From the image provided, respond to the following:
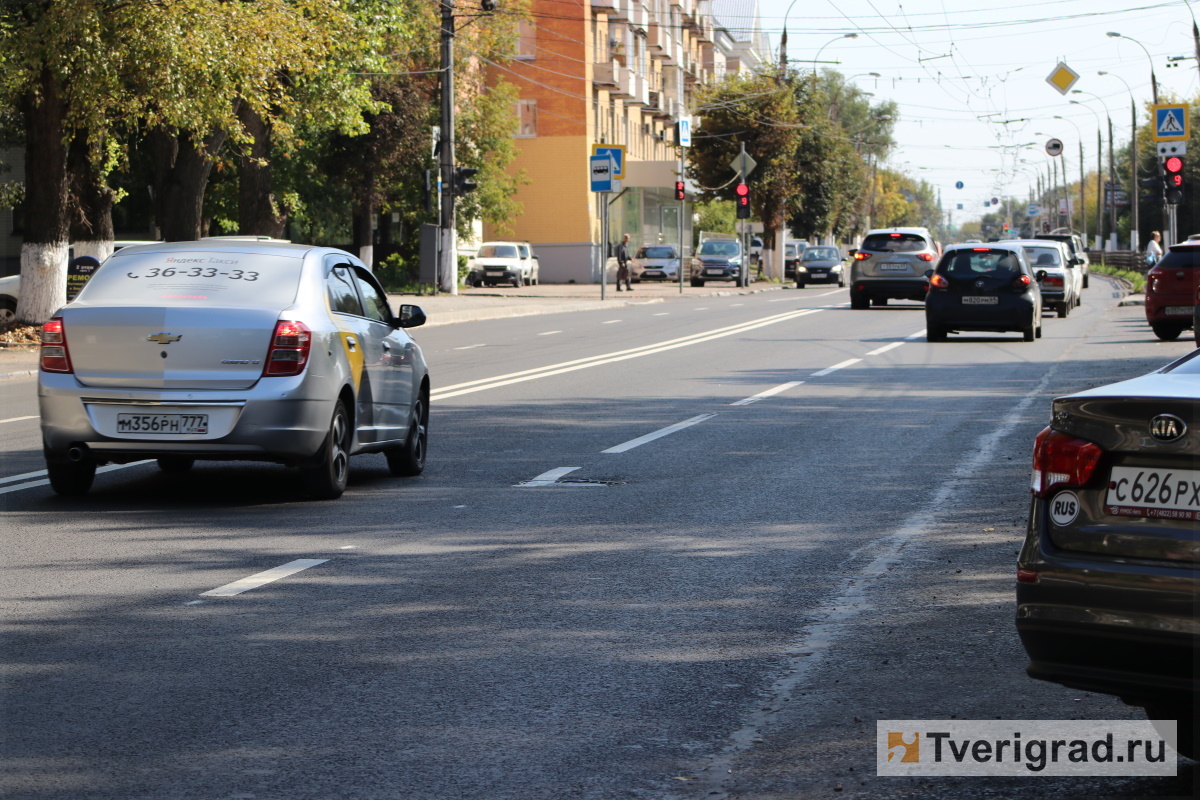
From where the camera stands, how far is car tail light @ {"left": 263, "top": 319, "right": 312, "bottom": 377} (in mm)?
9586

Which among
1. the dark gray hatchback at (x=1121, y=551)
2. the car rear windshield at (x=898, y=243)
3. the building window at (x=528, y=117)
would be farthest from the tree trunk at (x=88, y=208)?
the building window at (x=528, y=117)

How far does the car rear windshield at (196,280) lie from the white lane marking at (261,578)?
2.37 meters

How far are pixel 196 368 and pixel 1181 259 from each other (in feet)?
70.1

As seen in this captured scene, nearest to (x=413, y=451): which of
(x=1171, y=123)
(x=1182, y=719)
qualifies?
(x=1182, y=719)

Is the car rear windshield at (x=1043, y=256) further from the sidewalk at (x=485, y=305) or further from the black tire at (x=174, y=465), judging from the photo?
the black tire at (x=174, y=465)

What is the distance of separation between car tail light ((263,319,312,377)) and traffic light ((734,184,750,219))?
46499mm

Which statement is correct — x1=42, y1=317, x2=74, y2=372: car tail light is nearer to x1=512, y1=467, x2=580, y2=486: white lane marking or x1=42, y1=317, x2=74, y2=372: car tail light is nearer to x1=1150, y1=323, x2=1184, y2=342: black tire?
x1=512, y1=467, x2=580, y2=486: white lane marking

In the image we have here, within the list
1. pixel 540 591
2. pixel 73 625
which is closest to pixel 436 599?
pixel 540 591

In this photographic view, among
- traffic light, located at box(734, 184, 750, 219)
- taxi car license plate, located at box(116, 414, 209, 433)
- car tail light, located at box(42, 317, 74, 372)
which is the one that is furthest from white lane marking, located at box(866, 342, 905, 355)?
traffic light, located at box(734, 184, 750, 219)

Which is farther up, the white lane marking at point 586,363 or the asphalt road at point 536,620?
the white lane marking at point 586,363

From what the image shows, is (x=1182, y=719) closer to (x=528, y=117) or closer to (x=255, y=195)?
(x=255, y=195)

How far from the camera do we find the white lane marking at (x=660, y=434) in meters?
12.6

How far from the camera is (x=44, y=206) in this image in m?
26.0

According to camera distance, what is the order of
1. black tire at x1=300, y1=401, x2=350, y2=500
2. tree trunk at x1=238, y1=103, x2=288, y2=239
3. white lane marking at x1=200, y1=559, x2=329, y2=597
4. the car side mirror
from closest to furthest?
1. white lane marking at x1=200, y1=559, x2=329, y2=597
2. black tire at x1=300, y1=401, x2=350, y2=500
3. the car side mirror
4. tree trunk at x1=238, y1=103, x2=288, y2=239
